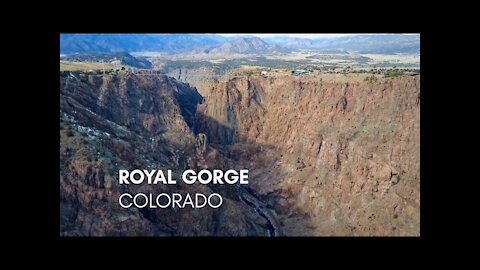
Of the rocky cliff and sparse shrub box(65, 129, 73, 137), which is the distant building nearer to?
the rocky cliff

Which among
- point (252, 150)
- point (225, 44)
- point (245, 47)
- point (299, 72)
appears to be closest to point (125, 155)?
point (252, 150)

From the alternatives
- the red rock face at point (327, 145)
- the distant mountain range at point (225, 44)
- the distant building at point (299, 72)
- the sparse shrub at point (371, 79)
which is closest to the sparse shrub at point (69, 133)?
the distant mountain range at point (225, 44)

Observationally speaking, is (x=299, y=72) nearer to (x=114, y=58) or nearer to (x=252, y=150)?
(x=252, y=150)

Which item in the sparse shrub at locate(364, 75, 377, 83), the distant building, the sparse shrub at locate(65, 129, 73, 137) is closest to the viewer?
the sparse shrub at locate(65, 129, 73, 137)

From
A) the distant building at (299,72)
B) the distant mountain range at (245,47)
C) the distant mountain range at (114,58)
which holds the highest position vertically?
the distant mountain range at (245,47)

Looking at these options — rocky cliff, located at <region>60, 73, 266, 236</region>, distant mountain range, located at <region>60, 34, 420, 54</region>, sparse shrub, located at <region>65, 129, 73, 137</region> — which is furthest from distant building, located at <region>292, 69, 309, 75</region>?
sparse shrub, located at <region>65, 129, 73, 137</region>

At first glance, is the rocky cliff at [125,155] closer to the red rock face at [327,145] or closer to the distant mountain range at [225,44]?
the red rock face at [327,145]

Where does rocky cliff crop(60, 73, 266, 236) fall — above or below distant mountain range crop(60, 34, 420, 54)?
below
